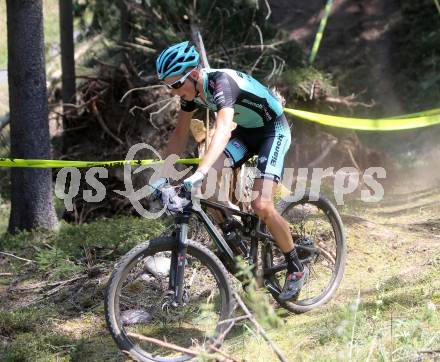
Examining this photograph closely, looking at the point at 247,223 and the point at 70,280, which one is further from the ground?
the point at 247,223

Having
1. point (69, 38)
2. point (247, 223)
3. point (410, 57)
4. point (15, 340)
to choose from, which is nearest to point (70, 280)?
point (15, 340)

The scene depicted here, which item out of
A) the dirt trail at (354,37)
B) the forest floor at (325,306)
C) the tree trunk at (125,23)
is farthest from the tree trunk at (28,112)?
Answer: the dirt trail at (354,37)

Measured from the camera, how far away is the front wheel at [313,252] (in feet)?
16.6

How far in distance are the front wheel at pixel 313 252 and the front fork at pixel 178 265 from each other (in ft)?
3.18

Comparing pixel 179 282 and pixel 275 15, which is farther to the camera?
pixel 275 15

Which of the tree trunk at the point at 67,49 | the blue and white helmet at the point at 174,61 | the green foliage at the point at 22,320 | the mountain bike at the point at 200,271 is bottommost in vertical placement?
the green foliage at the point at 22,320

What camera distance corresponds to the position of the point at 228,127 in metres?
4.24

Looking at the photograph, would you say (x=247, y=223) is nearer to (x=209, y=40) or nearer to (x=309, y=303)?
(x=309, y=303)

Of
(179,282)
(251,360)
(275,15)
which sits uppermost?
(275,15)

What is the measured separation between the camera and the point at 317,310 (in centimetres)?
528

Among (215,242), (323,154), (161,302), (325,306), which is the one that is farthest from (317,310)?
(323,154)

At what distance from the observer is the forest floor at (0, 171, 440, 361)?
3.89 metres

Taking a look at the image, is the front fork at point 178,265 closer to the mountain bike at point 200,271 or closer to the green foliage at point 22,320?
the mountain bike at point 200,271

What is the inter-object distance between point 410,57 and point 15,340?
39.7 feet
